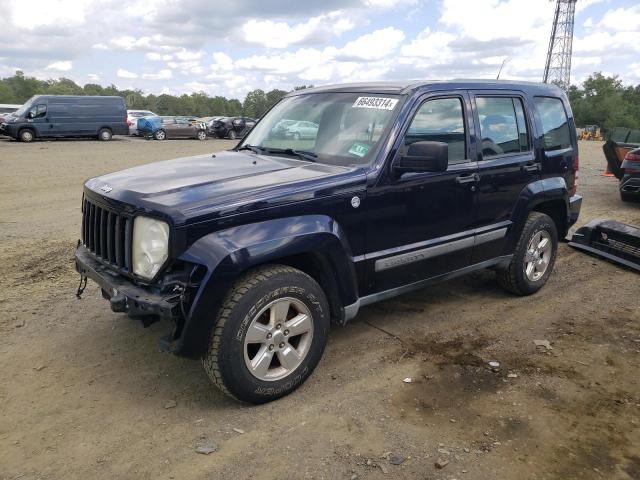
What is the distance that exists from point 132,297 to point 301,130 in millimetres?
1974

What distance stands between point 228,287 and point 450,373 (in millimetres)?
1718

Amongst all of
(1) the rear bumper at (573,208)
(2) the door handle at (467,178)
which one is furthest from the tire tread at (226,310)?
(1) the rear bumper at (573,208)

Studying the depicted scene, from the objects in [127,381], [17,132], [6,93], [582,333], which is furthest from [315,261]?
[6,93]

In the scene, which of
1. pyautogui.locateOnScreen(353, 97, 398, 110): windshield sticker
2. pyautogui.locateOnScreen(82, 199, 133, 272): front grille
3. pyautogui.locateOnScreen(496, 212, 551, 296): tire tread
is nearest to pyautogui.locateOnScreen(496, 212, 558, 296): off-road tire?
pyautogui.locateOnScreen(496, 212, 551, 296): tire tread

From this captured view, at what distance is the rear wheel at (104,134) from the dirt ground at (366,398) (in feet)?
72.2

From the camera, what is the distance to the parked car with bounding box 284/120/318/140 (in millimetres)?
4206

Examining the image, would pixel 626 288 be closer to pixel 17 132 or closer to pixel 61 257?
pixel 61 257

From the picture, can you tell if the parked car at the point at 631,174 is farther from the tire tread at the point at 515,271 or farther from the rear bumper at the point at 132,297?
the rear bumper at the point at 132,297

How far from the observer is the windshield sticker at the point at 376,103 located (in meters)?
3.91

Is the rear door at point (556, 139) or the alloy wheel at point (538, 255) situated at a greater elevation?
the rear door at point (556, 139)

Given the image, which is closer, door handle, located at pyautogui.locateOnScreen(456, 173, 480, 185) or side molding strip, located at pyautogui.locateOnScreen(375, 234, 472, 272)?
side molding strip, located at pyautogui.locateOnScreen(375, 234, 472, 272)

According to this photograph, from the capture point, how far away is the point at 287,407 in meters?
3.28

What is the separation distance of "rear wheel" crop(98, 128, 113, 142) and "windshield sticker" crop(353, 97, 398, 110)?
24.1 meters

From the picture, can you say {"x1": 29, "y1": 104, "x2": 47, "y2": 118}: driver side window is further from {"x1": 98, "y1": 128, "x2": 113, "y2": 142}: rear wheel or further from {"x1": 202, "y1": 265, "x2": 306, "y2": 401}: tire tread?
{"x1": 202, "y1": 265, "x2": 306, "y2": 401}: tire tread
